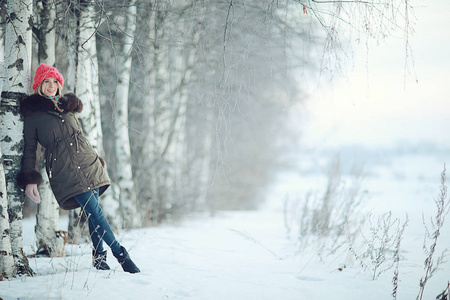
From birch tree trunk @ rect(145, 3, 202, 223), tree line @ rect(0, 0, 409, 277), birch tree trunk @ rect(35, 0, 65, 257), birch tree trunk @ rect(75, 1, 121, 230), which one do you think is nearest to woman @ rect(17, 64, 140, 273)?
tree line @ rect(0, 0, 409, 277)

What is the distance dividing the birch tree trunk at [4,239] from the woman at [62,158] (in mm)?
230

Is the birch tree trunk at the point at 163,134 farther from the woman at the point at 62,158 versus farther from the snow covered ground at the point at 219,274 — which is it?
the woman at the point at 62,158

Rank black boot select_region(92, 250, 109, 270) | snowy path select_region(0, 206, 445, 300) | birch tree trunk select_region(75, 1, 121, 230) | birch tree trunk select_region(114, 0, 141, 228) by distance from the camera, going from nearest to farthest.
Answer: snowy path select_region(0, 206, 445, 300), black boot select_region(92, 250, 109, 270), birch tree trunk select_region(75, 1, 121, 230), birch tree trunk select_region(114, 0, 141, 228)

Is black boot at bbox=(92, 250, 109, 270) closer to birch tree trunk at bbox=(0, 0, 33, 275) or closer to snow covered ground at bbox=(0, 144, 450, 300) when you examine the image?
snow covered ground at bbox=(0, 144, 450, 300)

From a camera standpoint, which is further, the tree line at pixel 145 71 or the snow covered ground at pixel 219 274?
the tree line at pixel 145 71

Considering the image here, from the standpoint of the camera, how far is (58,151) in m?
3.11

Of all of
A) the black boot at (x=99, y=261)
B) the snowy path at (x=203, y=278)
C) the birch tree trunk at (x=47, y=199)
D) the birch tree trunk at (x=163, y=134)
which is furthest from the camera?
the birch tree trunk at (x=163, y=134)

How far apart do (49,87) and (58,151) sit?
22.1 inches

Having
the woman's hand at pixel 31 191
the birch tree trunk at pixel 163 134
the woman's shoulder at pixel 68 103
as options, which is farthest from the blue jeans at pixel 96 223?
the birch tree trunk at pixel 163 134

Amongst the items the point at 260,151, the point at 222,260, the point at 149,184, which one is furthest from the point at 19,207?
the point at 260,151

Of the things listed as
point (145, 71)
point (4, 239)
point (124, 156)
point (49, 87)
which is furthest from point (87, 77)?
point (4, 239)

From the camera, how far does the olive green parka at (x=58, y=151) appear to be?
3018 mm

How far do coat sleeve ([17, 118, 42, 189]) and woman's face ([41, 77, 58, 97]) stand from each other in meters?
0.29

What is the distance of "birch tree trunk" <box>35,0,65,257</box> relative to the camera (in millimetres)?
3811
